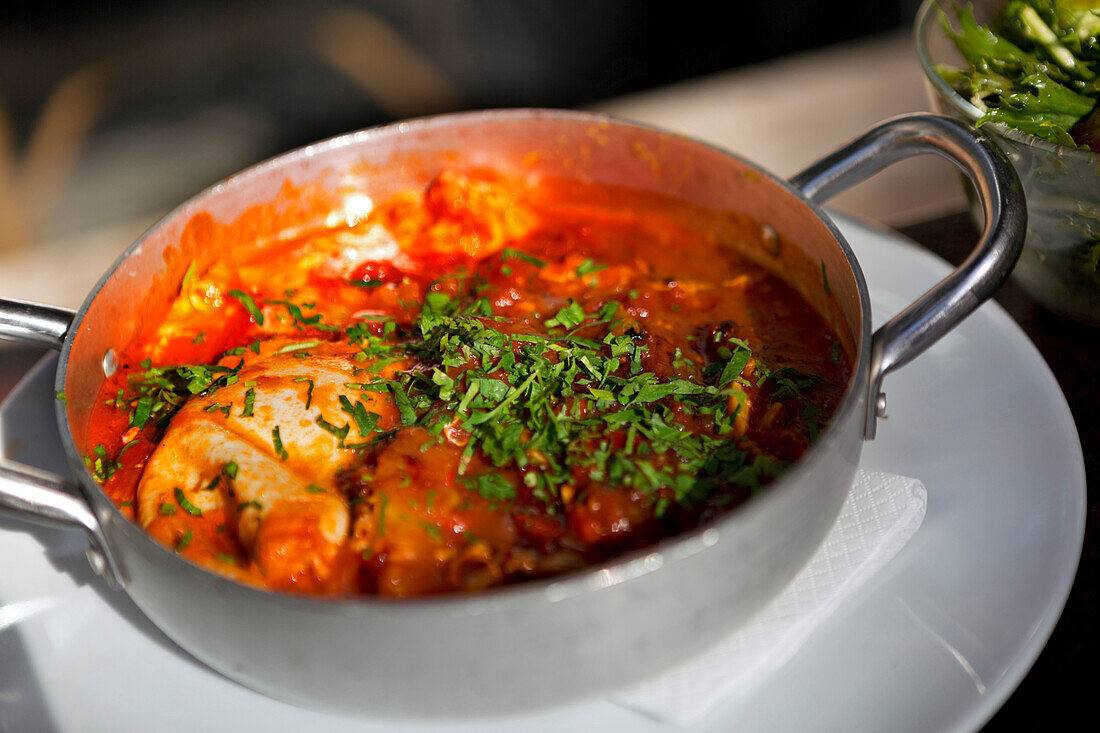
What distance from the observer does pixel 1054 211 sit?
75.2 inches

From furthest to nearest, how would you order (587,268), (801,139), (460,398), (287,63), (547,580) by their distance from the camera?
(287,63)
(801,139)
(587,268)
(460,398)
(547,580)

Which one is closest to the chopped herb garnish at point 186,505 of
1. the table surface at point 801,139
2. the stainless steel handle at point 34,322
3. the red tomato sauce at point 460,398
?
the red tomato sauce at point 460,398

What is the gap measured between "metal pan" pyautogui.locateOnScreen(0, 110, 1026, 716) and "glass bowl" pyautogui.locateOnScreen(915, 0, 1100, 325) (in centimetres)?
25

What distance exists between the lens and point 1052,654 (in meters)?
1.56

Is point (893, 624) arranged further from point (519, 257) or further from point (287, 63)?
point (287, 63)

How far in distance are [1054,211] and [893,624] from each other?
948 mm

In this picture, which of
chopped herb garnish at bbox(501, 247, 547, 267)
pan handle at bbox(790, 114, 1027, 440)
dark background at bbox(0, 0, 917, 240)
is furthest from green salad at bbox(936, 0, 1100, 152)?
dark background at bbox(0, 0, 917, 240)

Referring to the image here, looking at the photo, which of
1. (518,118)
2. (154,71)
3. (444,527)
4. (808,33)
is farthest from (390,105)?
(444,527)

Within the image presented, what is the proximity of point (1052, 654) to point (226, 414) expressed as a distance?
4.76ft

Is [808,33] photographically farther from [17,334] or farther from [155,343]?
[17,334]

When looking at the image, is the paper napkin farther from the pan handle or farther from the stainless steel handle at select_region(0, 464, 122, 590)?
the stainless steel handle at select_region(0, 464, 122, 590)

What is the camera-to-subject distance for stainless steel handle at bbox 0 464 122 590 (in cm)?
136

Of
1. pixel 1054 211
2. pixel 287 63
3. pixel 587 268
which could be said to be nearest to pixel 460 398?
pixel 587 268

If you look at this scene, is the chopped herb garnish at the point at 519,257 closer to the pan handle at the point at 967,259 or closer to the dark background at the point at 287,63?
the pan handle at the point at 967,259
